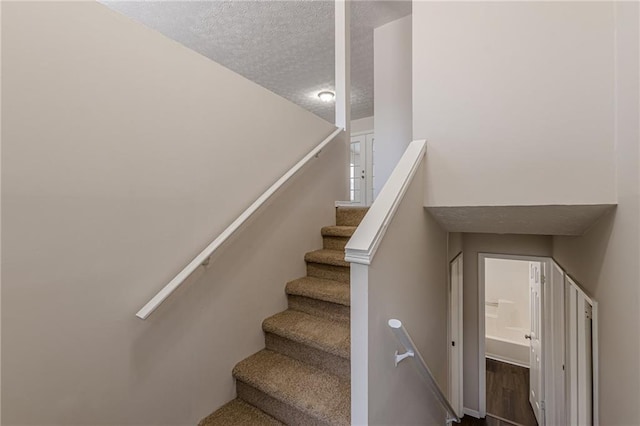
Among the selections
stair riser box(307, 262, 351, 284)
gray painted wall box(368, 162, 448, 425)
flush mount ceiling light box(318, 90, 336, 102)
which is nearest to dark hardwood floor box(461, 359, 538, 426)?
gray painted wall box(368, 162, 448, 425)

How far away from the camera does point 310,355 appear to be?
5.97 feet

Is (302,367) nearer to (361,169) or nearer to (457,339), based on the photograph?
(457,339)

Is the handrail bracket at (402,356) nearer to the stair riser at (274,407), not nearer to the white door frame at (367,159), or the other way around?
the stair riser at (274,407)

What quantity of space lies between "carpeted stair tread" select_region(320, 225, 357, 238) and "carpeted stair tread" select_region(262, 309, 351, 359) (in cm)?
71

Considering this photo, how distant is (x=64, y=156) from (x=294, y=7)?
2508 millimetres

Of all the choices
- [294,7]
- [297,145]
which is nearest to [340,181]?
[297,145]

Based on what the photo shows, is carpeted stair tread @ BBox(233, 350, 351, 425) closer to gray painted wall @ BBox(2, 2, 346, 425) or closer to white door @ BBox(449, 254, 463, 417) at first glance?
gray painted wall @ BBox(2, 2, 346, 425)

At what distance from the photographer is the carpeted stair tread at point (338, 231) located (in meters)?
2.47

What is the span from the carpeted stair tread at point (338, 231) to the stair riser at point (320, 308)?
2.05ft

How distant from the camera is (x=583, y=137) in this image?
5.13 feet

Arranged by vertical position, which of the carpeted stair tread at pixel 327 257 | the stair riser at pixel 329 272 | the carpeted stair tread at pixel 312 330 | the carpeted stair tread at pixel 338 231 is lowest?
the carpeted stair tread at pixel 312 330

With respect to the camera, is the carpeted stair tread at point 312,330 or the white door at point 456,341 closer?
the carpeted stair tread at point 312,330

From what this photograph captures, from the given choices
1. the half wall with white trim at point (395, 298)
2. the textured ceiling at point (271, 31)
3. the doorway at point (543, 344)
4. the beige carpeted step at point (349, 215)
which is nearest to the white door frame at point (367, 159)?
the textured ceiling at point (271, 31)

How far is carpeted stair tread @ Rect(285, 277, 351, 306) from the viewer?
193 cm
